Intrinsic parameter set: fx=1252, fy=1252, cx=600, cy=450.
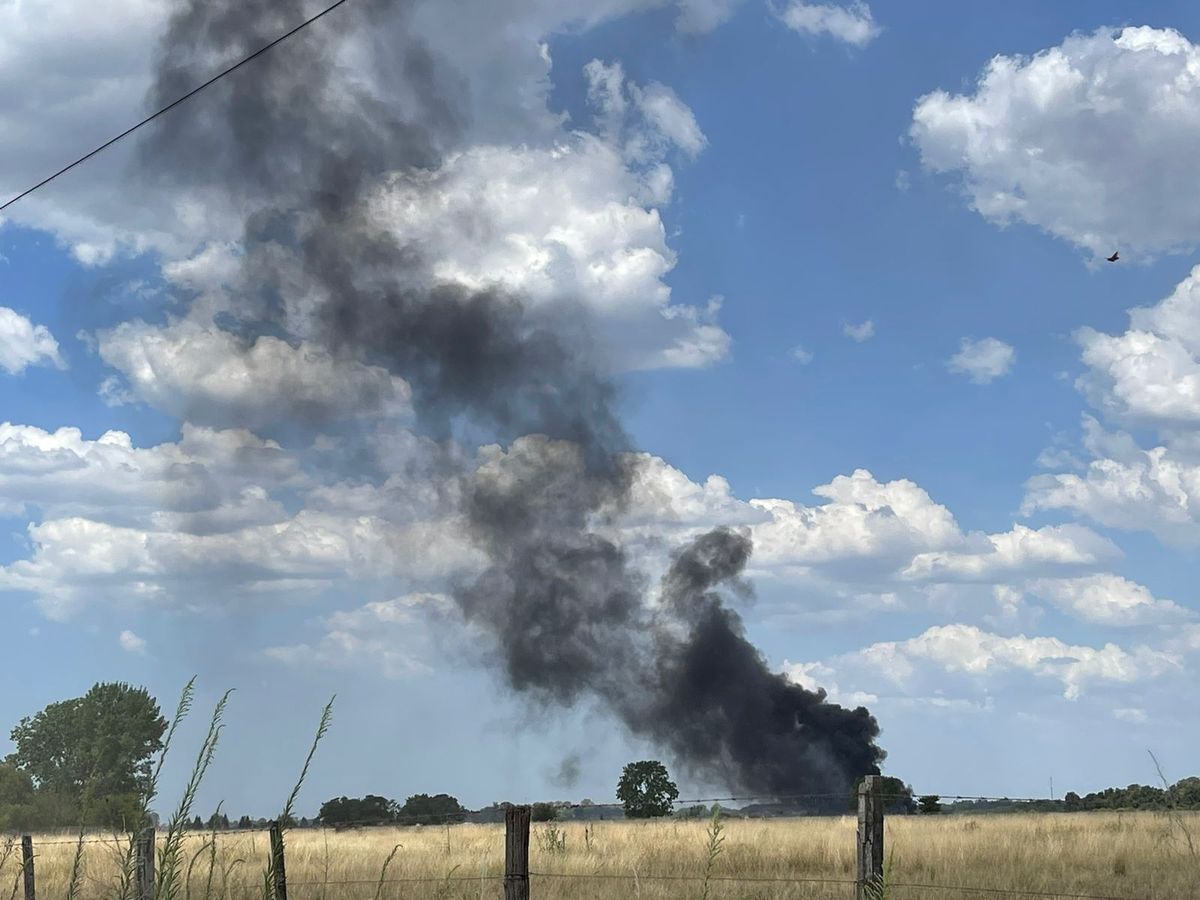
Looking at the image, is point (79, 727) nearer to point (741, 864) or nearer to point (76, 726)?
point (76, 726)

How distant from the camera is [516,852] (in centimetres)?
1059

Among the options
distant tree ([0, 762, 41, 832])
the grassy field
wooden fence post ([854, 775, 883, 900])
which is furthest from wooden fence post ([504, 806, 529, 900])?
distant tree ([0, 762, 41, 832])

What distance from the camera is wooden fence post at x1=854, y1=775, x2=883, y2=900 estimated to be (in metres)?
11.1

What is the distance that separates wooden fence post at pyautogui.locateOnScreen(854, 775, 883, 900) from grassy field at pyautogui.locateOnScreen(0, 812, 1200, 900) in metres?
2.01

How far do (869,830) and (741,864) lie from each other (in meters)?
10.7

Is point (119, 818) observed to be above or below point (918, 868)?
above

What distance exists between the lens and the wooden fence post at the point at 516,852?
1045 centimetres

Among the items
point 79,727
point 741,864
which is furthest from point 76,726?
point 741,864

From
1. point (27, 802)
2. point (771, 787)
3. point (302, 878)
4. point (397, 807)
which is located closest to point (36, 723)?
point (27, 802)

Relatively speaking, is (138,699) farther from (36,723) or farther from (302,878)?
(302,878)

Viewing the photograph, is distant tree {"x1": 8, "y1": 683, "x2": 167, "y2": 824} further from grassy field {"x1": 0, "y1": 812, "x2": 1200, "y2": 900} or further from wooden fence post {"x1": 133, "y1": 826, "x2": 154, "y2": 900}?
wooden fence post {"x1": 133, "y1": 826, "x2": 154, "y2": 900}

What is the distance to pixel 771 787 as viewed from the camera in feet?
380

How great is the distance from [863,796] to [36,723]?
9491 centimetres

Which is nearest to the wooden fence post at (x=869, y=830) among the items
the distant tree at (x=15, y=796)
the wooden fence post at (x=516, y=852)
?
the wooden fence post at (x=516, y=852)
